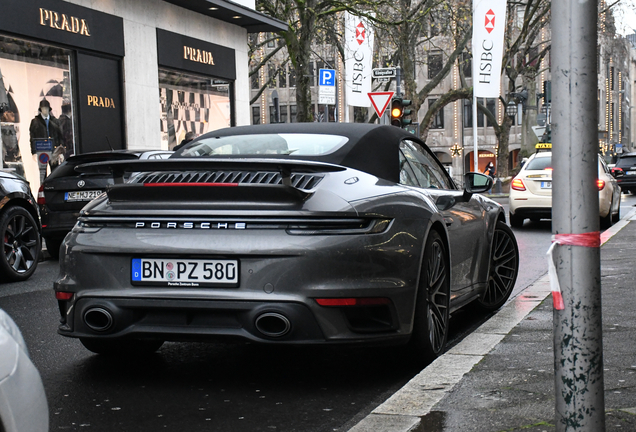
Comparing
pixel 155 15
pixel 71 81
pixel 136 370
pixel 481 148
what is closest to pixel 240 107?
pixel 155 15

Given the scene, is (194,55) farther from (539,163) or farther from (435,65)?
(435,65)

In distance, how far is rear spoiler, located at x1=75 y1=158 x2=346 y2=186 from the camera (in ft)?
14.3

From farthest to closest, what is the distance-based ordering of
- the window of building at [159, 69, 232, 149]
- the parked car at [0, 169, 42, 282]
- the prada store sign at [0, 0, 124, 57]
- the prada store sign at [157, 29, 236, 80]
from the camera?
the window of building at [159, 69, 232, 149] → the prada store sign at [157, 29, 236, 80] → the prada store sign at [0, 0, 124, 57] → the parked car at [0, 169, 42, 282]

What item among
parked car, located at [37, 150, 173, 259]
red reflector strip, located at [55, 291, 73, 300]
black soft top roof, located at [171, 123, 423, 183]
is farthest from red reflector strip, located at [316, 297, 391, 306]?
parked car, located at [37, 150, 173, 259]

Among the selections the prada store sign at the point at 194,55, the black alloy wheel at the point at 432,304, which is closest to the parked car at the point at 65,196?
the black alloy wheel at the point at 432,304

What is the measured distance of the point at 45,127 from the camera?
1731 cm

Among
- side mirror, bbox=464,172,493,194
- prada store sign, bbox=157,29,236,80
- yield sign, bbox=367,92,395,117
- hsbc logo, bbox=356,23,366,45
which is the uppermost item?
hsbc logo, bbox=356,23,366,45

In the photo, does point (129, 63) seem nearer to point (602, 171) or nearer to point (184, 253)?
point (602, 171)

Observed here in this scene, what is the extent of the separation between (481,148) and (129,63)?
177 ft

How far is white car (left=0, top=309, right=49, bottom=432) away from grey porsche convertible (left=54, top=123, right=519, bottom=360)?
1.79 metres

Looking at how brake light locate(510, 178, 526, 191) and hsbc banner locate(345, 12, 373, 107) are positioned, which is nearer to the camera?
brake light locate(510, 178, 526, 191)

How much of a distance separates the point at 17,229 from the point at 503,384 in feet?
22.4

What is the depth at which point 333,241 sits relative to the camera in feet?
13.8

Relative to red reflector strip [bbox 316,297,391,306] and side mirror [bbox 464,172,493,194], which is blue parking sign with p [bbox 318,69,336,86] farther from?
red reflector strip [bbox 316,297,391,306]
